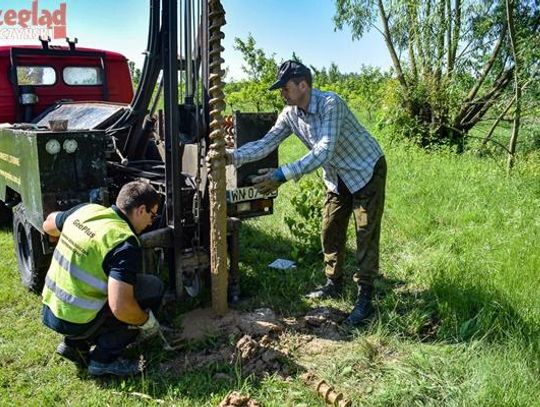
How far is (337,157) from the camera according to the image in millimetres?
3682

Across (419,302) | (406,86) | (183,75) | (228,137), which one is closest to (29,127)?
(183,75)

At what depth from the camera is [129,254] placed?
274 centimetres

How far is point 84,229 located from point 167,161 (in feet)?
3.15

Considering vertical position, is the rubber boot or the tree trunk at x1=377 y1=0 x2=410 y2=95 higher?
the tree trunk at x1=377 y1=0 x2=410 y2=95

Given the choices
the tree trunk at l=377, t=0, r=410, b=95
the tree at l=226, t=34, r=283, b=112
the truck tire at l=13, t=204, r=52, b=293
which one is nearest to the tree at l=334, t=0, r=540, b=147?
the tree trunk at l=377, t=0, r=410, b=95

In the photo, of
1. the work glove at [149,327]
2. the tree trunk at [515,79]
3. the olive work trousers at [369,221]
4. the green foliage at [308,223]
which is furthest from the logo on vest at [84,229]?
the tree trunk at [515,79]

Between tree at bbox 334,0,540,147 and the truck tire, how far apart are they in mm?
9018

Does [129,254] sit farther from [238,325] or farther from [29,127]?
[29,127]

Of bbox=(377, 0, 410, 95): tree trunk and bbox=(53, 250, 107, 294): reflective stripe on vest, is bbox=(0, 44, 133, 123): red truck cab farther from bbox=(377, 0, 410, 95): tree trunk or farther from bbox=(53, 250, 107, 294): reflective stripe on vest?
bbox=(377, 0, 410, 95): tree trunk

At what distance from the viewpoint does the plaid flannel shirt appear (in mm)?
A: 3393

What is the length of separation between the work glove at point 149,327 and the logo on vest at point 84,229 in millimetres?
619

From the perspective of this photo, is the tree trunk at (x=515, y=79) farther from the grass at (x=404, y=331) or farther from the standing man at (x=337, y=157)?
the standing man at (x=337, y=157)

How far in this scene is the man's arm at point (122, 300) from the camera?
2707 millimetres

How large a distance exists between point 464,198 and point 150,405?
486 centimetres
